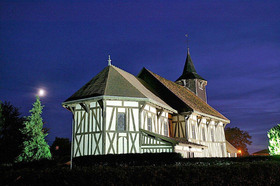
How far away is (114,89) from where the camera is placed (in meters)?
16.7

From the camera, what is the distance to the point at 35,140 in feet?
59.1

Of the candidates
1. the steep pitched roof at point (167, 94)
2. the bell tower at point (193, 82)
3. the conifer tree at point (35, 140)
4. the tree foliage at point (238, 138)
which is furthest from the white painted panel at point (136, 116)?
the tree foliage at point (238, 138)

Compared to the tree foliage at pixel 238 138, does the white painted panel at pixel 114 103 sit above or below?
above

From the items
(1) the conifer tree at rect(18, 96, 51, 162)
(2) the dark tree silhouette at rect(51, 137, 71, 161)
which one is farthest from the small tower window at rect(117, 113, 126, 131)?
(2) the dark tree silhouette at rect(51, 137, 71, 161)

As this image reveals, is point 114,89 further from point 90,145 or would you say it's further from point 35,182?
point 35,182

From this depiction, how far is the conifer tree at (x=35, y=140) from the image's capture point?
1775 cm

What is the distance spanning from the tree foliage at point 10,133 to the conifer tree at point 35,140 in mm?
1454

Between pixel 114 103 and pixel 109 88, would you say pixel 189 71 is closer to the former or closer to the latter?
pixel 109 88

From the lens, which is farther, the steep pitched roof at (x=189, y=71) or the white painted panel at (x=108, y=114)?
the steep pitched roof at (x=189, y=71)

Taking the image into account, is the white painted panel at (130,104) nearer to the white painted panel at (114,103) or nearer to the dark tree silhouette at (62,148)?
the white painted panel at (114,103)

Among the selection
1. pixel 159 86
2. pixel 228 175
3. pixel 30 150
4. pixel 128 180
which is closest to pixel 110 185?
pixel 128 180

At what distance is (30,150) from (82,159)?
5.60m

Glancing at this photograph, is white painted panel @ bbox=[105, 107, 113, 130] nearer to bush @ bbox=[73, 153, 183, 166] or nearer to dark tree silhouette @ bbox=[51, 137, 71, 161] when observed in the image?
bush @ bbox=[73, 153, 183, 166]

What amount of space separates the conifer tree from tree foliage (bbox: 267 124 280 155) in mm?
15244
